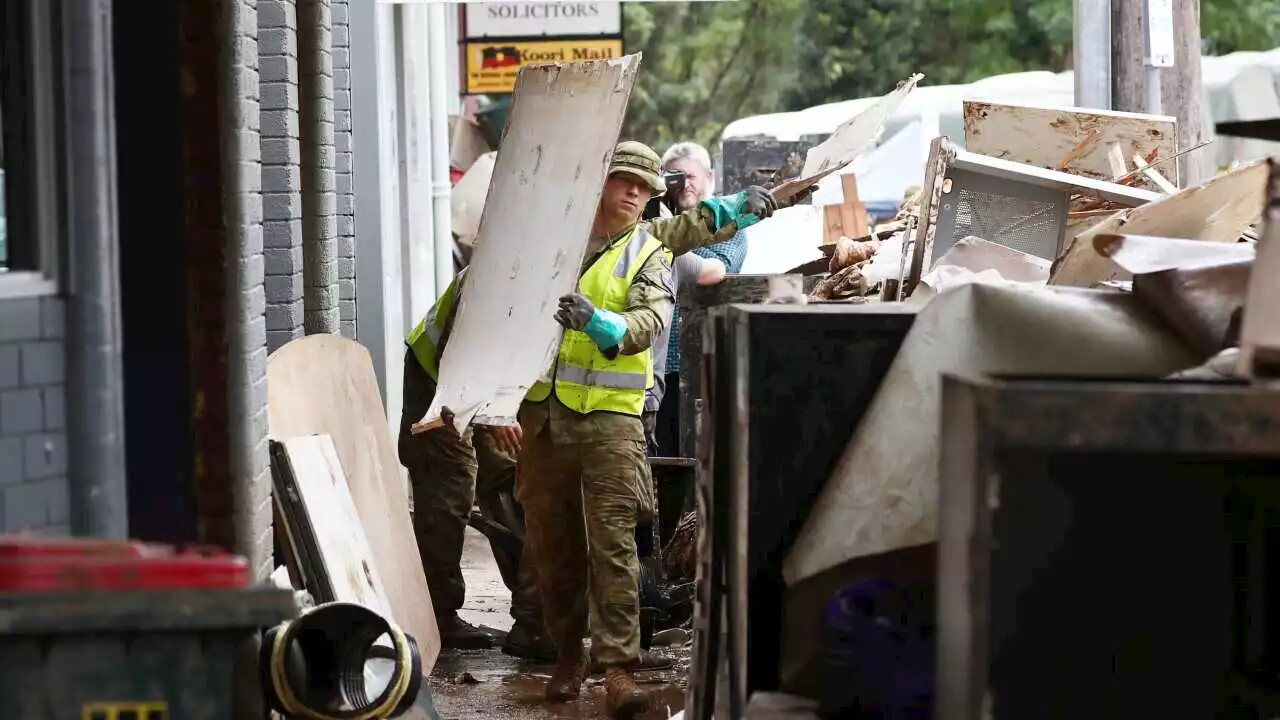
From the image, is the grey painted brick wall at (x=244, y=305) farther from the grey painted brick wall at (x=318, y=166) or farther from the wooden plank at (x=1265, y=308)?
the wooden plank at (x=1265, y=308)

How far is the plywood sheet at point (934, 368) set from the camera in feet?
10.3

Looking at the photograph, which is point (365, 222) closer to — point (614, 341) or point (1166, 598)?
point (614, 341)

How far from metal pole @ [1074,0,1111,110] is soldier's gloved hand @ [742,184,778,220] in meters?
3.39

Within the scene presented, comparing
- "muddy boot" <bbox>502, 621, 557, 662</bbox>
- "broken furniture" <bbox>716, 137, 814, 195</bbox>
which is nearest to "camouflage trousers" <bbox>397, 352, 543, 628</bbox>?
"muddy boot" <bbox>502, 621, 557, 662</bbox>

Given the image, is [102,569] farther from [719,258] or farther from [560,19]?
[560,19]

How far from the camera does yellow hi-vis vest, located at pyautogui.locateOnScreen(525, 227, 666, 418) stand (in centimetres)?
685

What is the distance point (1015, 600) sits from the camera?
2.77 metres

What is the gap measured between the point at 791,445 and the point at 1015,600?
37.5 inches

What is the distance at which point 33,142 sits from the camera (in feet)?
17.1

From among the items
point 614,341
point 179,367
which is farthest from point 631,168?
point 179,367

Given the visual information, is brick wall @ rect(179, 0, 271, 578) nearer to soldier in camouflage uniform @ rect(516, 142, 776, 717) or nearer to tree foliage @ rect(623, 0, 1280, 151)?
soldier in camouflage uniform @ rect(516, 142, 776, 717)

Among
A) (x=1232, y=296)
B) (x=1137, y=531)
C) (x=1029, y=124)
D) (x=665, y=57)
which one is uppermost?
(x=665, y=57)

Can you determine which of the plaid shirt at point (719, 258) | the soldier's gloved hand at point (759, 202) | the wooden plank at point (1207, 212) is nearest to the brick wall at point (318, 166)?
the plaid shirt at point (719, 258)

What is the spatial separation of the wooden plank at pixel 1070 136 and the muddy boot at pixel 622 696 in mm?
3019
